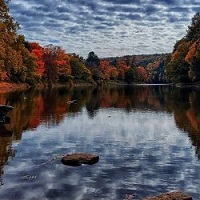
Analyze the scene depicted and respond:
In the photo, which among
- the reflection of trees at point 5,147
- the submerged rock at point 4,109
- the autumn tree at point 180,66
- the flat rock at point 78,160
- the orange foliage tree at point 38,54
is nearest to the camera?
the flat rock at point 78,160

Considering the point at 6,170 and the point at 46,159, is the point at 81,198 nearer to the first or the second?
the point at 6,170

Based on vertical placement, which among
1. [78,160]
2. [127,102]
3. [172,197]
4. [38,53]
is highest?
[38,53]

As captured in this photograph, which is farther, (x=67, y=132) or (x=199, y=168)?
(x=67, y=132)

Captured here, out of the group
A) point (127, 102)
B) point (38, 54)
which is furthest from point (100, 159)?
point (38, 54)

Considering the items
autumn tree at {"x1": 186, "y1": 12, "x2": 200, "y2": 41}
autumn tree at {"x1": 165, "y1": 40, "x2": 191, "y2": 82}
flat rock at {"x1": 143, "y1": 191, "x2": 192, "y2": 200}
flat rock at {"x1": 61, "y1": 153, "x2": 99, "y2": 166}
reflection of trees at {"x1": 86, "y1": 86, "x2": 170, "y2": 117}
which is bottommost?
reflection of trees at {"x1": 86, "y1": 86, "x2": 170, "y2": 117}

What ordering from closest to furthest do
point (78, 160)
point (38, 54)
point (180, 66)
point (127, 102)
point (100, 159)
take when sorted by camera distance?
1. point (78, 160)
2. point (100, 159)
3. point (127, 102)
4. point (180, 66)
5. point (38, 54)

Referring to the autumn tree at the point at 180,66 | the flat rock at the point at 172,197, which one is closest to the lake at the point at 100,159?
the flat rock at the point at 172,197

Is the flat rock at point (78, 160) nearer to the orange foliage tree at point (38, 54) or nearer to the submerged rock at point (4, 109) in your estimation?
the submerged rock at point (4, 109)

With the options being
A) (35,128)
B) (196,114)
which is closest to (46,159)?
(35,128)

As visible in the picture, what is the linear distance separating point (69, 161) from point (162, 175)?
196 inches

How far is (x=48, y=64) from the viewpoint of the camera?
159 meters

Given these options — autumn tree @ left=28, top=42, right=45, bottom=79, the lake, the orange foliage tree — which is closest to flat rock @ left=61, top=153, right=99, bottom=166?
the lake

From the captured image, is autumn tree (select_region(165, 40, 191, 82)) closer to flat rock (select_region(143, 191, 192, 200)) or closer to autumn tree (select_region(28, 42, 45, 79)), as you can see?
autumn tree (select_region(28, 42, 45, 79))

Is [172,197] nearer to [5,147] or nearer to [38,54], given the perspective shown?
[5,147]
